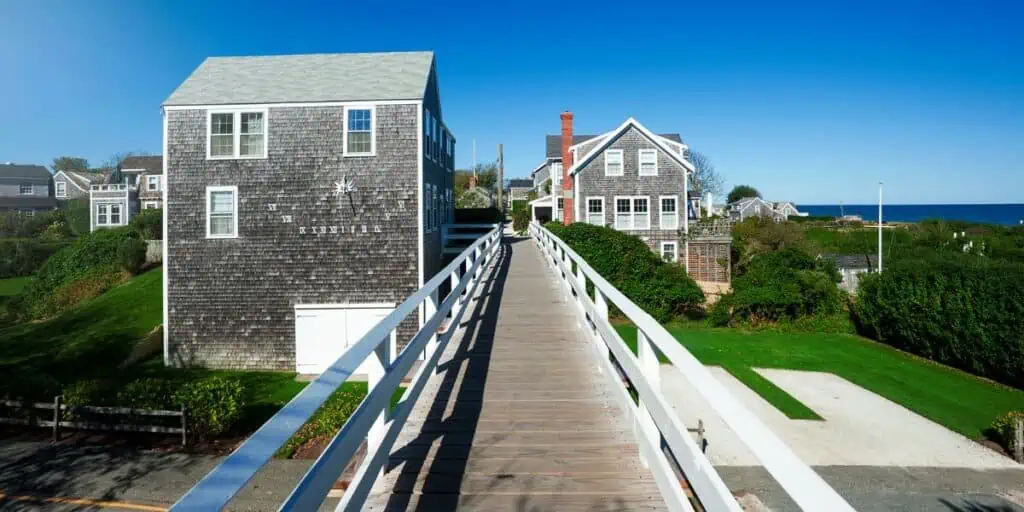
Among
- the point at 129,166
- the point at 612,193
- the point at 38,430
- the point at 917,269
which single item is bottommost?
the point at 38,430

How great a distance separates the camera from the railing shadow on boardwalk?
13.1ft

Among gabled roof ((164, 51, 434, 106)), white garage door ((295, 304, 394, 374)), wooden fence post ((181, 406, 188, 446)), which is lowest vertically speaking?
wooden fence post ((181, 406, 188, 446))

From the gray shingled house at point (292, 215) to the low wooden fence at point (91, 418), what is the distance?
24.3 ft

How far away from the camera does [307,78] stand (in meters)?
25.0

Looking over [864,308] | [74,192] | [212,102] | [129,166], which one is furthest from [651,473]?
[74,192]

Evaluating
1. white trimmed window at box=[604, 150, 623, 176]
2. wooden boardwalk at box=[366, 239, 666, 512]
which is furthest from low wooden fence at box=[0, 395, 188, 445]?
white trimmed window at box=[604, 150, 623, 176]

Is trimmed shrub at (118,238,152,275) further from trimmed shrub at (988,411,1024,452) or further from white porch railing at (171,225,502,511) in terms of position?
trimmed shrub at (988,411,1024,452)

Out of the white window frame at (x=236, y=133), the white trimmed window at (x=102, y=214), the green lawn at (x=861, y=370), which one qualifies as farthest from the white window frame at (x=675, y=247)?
the white trimmed window at (x=102, y=214)

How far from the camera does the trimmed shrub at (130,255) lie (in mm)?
39094

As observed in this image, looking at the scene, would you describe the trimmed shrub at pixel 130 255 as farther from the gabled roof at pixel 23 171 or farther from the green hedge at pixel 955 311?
the gabled roof at pixel 23 171

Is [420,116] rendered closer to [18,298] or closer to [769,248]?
[769,248]

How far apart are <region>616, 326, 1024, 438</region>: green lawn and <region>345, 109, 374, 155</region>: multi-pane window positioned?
1207 centimetres

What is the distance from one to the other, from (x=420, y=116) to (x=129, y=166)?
5766 cm

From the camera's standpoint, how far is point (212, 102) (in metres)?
23.9
